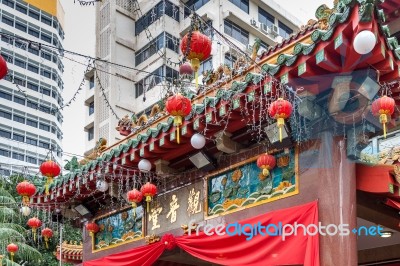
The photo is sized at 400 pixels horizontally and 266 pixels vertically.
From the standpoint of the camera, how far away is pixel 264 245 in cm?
622

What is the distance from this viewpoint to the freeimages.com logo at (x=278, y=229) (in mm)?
5664

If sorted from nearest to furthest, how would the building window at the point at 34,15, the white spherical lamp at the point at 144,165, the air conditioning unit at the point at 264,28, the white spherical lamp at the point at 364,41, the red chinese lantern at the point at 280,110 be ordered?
1. the white spherical lamp at the point at 364,41
2. the red chinese lantern at the point at 280,110
3. the white spherical lamp at the point at 144,165
4. the air conditioning unit at the point at 264,28
5. the building window at the point at 34,15

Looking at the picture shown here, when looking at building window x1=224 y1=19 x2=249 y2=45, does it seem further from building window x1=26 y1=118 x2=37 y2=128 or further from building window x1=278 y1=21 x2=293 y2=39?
building window x1=26 y1=118 x2=37 y2=128

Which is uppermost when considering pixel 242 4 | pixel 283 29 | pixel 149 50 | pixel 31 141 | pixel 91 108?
pixel 242 4

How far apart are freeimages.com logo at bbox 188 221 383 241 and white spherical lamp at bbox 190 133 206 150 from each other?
3.19ft

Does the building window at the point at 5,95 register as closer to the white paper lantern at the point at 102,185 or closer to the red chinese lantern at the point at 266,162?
the white paper lantern at the point at 102,185

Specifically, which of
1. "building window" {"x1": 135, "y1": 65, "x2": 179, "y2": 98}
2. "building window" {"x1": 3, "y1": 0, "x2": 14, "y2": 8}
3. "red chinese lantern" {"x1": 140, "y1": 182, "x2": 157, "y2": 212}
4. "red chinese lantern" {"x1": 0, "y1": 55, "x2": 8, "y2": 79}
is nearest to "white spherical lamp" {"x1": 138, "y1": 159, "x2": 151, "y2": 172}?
"red chinese lantern" {"x1": 140, "y1": 182, "x2": 157, "y2": 212}

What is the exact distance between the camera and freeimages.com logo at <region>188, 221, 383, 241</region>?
5.66 metres

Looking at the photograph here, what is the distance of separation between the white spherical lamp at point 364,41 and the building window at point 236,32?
69.2 feet

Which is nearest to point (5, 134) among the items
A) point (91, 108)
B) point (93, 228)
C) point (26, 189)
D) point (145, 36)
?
point (91, 108)

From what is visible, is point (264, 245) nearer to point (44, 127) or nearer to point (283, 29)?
point (283, 29)

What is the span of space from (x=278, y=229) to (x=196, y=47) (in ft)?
6.83

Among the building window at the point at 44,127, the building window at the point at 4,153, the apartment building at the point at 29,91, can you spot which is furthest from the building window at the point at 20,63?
the building window at the point at 4,153

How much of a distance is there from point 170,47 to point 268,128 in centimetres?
2083
